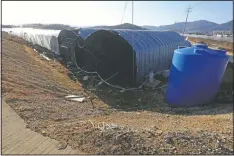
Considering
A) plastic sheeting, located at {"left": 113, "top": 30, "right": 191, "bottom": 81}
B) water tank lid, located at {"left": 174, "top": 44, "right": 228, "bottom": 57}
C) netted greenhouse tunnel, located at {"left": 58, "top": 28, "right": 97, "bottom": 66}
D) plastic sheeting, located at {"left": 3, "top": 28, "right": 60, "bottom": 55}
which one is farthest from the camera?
plastic sheeting, located at {"left": 3, "top": 28, "right": 60, "bottom": 55}

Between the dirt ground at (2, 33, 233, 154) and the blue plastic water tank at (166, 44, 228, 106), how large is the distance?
0.52 metres

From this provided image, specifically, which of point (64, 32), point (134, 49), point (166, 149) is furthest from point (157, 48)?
point (166, 149)

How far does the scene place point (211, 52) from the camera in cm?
1073

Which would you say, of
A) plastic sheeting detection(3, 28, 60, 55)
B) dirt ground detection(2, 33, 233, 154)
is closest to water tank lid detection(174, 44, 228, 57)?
dirt ground detection(2, 33, 233, 154)

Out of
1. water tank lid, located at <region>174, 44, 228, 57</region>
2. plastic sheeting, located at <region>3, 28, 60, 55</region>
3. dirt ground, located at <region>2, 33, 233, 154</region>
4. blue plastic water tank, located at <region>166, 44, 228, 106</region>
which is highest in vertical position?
plastic sheeting, located at <region>3, 28, 60, 55</region>

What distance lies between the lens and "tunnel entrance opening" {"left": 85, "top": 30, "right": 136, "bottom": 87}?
13.8 meters

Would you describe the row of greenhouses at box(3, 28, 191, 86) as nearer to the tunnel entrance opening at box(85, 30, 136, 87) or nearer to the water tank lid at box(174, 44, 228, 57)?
the tunnel entrance opening at box(85, 30, 136, 87)

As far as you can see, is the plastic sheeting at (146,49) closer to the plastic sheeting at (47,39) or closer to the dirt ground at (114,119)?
the dirt ground at (114,119)

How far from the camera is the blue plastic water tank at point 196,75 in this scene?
10.6 metres

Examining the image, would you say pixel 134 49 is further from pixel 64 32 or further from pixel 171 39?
pixel 64 32

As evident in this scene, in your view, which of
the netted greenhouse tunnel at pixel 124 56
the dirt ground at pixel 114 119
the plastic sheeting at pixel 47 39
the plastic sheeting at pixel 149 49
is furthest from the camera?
the plastic sheeting at pixel 47 39

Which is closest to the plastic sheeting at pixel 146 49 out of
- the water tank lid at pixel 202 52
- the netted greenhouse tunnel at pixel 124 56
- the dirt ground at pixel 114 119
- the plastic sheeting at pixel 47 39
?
the netted greenhouse tunnel at pixel 124 56

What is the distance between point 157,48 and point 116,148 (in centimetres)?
1126

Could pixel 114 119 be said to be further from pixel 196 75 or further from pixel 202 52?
pixel 202 52
